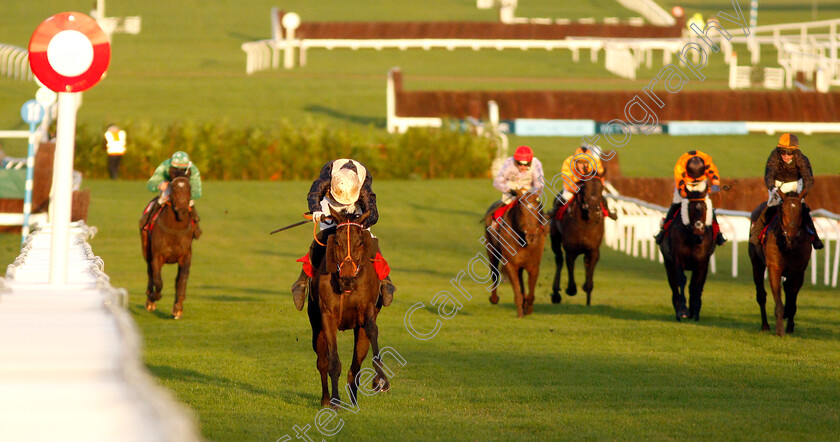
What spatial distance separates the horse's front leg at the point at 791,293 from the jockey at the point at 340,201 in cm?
576

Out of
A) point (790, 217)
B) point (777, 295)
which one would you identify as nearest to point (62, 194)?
→ point (790, 217)

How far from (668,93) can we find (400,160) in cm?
821

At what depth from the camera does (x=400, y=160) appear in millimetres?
28812

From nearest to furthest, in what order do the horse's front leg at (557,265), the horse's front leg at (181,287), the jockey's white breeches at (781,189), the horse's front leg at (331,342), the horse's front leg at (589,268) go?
the horse's front leg at (331,342) → the jockey's white breeches at (781,189) → the horse's front leg at (181,287) → the horse's front leg at (589,268) → the horse's front leg at (557,265)

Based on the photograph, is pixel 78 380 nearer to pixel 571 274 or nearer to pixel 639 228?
pixel 571 274

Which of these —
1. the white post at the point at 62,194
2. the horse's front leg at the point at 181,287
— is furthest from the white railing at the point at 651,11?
the white post at the point at 62,194

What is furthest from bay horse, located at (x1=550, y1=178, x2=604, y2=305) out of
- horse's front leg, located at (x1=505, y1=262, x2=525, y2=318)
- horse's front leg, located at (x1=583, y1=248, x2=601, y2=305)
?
horse's front leg, located at (x1=505, y1=262, x2=525, y2=318)

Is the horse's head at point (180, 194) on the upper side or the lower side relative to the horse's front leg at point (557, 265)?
upper

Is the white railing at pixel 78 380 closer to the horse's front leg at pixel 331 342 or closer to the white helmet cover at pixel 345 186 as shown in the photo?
the white helmet cover at pixel 345 186

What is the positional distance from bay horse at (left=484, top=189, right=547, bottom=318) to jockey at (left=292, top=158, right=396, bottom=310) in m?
5.36

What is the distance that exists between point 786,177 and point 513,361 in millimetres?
3928

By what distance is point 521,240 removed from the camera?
532 inches

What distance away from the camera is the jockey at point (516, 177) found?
13820 mm

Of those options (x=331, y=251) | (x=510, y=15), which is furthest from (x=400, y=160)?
(x=510, y=15)
